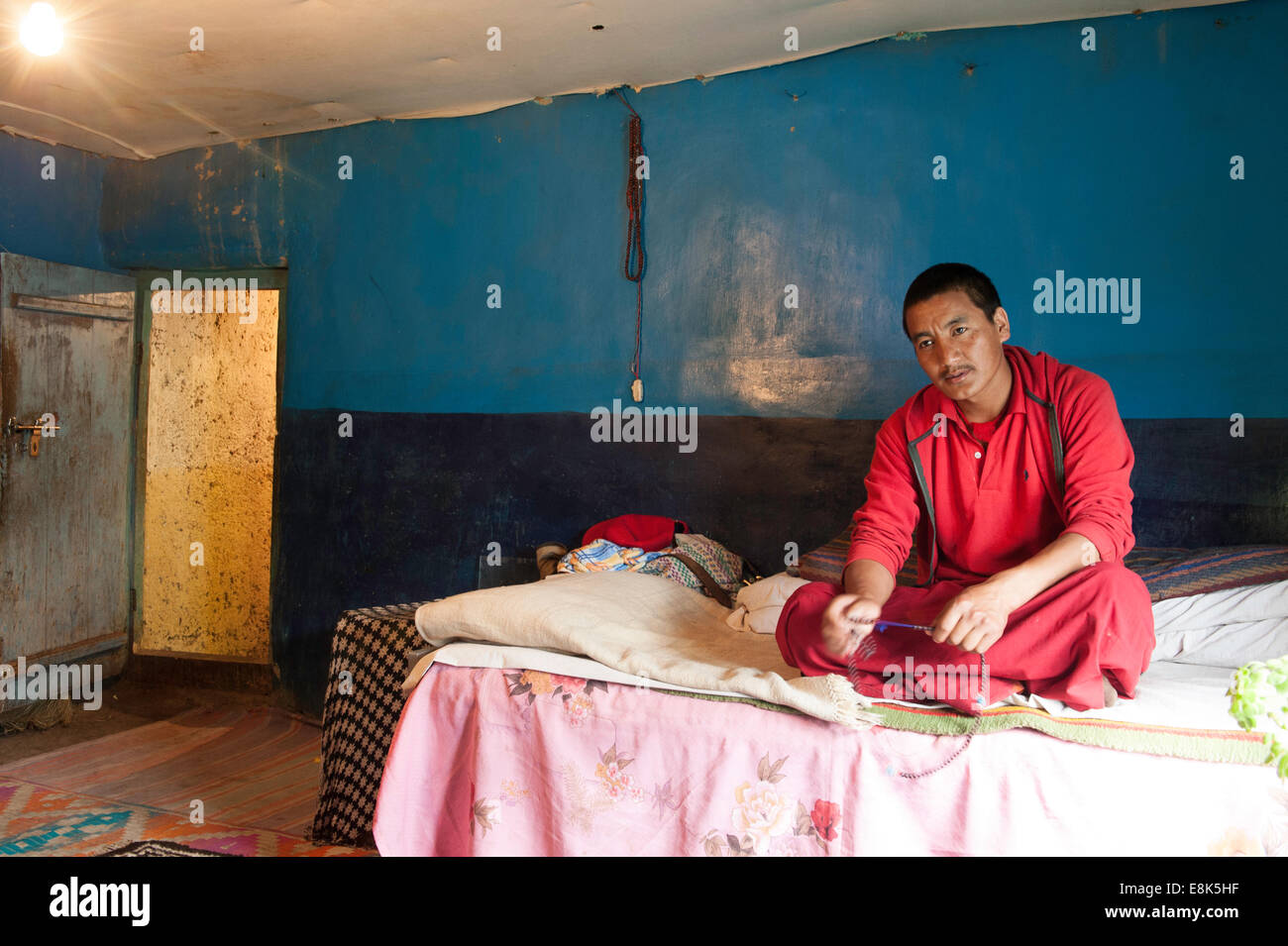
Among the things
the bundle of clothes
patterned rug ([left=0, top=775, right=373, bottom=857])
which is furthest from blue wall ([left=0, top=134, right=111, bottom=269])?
the bundle of clothes

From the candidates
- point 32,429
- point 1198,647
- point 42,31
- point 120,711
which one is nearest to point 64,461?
point 32,429

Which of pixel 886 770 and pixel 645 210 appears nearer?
pixel 886 770

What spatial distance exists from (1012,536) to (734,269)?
59.3 inches

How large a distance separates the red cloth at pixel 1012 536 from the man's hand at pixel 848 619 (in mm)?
69

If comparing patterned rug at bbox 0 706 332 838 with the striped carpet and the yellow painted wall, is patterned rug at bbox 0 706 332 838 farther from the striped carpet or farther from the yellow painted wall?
the yellow painted wall

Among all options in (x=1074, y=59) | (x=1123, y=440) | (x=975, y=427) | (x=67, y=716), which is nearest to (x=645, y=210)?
(x=1074, y=59)

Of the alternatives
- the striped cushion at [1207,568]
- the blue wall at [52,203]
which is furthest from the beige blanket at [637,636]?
the blue wall at [52,203]

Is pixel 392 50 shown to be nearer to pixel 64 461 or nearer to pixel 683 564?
pixel 683 564

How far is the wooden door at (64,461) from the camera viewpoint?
4023 millimetres

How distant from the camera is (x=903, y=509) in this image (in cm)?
212

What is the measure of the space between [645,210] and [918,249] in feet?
3.28

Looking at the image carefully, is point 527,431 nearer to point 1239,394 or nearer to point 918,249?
point 918,249

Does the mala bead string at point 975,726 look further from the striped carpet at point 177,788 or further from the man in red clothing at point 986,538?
the striped carpet at point 177,788

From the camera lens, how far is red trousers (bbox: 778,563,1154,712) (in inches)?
66.1
